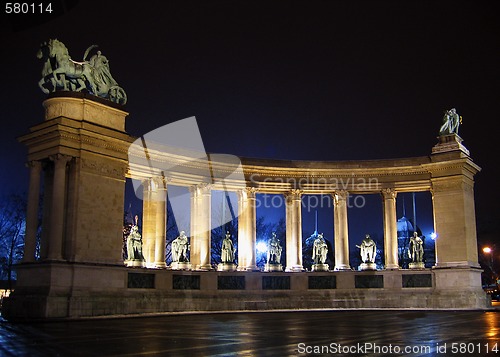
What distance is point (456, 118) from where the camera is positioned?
57.0 metres

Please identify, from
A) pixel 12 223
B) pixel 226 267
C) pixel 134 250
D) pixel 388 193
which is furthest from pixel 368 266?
pixel 12 223

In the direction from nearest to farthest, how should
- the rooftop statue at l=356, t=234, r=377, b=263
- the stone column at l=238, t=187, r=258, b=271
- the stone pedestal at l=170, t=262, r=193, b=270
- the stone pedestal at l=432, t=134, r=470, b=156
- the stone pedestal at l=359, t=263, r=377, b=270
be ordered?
1. the stone pedestal at l=170, t=262, r=193, b=270
2. the stone pedestal at l=432, t=134, r=470, b=156
3. the stone column at l=238, t=187, r=258, b=271
4. the stone pedestal at l=359, t=263, r=377, b=270
5. the rooftop statue at l=356, t=234, r=377, b=263

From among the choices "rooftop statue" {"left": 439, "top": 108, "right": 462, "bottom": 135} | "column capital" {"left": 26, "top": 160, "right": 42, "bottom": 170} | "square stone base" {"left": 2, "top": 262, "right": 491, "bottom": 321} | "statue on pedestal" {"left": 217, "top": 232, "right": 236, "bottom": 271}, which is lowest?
"square stone base" {"left": 2, "top": 262, "right": 491, "bottom": 321}

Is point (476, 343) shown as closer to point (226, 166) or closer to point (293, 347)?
point (293, 347)

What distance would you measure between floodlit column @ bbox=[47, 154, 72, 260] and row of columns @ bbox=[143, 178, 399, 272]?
10614mm

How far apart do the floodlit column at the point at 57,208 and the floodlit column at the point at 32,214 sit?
1.78 meters

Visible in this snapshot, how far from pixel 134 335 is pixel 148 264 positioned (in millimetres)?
25622

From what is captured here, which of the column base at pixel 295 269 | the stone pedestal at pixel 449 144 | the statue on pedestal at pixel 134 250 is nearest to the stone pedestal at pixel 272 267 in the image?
the column base at pixel 295 269

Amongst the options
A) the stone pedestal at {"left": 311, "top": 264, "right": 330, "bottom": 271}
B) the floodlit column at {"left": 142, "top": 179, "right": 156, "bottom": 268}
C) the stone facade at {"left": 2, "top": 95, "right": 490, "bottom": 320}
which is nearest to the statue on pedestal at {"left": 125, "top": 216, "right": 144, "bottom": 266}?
the stone facade at {"left": 2, "top": 95, "right": 490, "bottom": 320}

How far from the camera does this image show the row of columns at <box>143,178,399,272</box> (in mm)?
51250

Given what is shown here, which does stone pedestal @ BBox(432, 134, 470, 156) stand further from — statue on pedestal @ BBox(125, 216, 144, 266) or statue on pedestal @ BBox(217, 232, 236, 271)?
statue on pedestal @ BBox(125, 216, 144, 266)

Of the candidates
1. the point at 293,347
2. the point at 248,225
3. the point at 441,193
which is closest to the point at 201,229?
the point at 248,225

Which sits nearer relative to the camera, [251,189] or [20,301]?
[20,301]

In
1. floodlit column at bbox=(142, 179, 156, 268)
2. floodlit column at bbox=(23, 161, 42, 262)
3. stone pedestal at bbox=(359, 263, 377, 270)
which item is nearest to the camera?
floodlit column at bbox=(23, 161, 42, 262)
